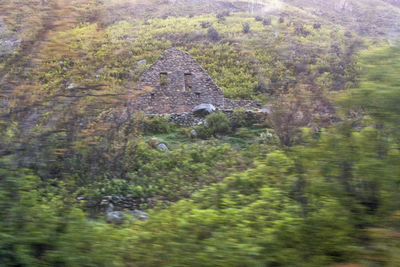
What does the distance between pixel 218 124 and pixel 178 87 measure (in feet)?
13.1

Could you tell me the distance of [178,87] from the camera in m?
14.5

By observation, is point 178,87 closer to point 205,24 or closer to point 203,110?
point 203,110

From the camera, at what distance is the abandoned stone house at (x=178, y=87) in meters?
14.1

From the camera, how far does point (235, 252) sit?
239cm

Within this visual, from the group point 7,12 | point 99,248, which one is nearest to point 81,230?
point 99,248

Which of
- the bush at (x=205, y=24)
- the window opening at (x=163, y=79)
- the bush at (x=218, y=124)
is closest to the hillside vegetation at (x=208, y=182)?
the bush at (x=218, y=124)

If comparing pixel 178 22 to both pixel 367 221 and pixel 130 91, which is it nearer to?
pixel 130 91

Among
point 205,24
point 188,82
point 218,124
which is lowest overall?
point 218,124

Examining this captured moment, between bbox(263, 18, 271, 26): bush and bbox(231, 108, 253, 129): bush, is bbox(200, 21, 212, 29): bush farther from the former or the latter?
bbox(231, 108, 253, 129): bush

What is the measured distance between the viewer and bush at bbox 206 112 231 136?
36.5ft

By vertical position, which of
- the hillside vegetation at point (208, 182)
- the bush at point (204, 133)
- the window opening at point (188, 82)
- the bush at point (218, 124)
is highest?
the hillside vegetation at point (208, 182)

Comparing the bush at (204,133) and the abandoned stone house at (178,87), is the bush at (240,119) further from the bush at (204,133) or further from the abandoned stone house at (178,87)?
the abandoned stone house at (178,87)

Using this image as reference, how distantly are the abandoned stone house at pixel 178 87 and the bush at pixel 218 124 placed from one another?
9.09 feet

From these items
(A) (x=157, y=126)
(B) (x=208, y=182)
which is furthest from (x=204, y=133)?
(B) (x=208, y=182)
